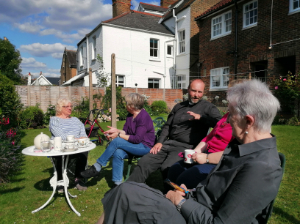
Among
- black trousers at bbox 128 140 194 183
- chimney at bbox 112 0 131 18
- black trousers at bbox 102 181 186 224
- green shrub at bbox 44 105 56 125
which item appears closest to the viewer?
black trousers at bbox 102 181 186 224

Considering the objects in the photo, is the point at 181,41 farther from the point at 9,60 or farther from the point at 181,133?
the point at 9,60

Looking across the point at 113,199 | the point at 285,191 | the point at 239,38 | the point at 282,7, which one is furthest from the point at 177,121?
Result: the point at 239,38

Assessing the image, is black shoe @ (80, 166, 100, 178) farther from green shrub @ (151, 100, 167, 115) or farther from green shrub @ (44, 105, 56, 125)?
green shrub @ (151, 100, 167, 115)

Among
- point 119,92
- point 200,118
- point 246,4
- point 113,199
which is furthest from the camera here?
point 119,92

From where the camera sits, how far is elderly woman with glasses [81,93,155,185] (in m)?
3.48

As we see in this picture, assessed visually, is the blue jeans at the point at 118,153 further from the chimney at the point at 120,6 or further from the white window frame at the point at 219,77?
the chimney at the point at 120,6

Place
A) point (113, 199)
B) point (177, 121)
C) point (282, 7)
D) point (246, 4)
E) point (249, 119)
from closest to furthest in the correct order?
point (249, 119) < point (113, 199) < point (177, 121) < point (282, 7) < point (246, 4)

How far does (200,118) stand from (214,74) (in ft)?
37.8

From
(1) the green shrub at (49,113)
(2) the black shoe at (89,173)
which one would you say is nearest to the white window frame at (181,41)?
(1) the green shrub at (49,113)

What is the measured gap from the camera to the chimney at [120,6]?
2025 cm

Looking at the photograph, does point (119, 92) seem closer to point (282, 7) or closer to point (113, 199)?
point (282, 7)

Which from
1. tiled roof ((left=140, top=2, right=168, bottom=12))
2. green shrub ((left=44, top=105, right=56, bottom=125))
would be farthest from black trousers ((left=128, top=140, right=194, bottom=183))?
tiled roof ((left=140, top=2, right=168, bottom=12))

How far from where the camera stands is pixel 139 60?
696 inches

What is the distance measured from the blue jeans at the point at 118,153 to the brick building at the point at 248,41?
8605mm
